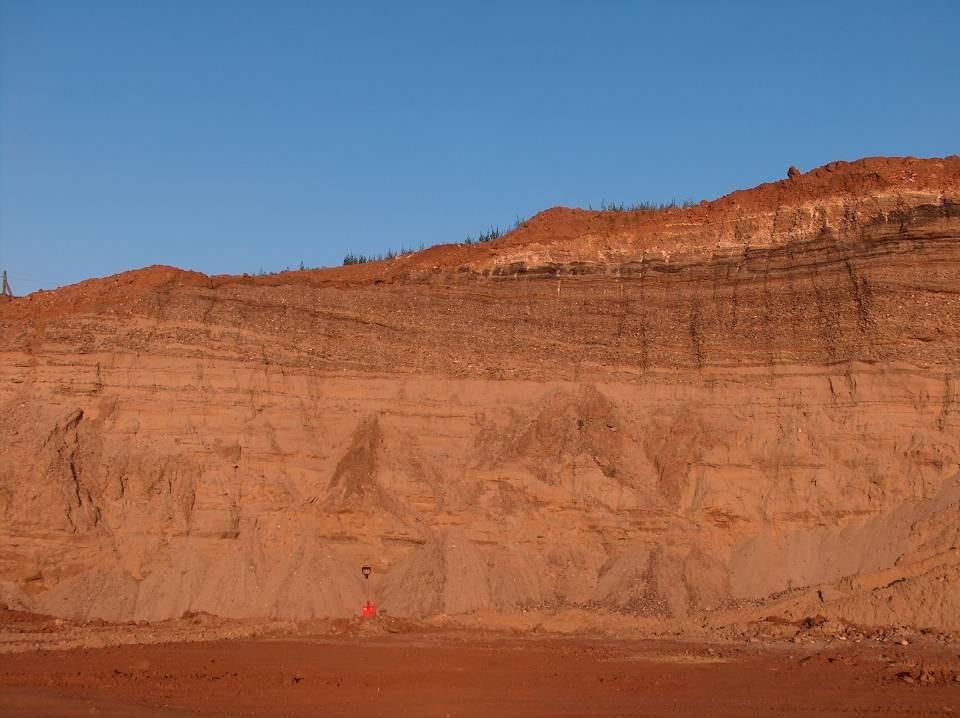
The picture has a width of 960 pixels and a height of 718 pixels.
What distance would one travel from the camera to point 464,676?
18.9 meters

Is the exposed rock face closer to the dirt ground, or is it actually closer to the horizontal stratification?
the horizontal stratification

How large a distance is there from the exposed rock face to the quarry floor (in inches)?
94.6

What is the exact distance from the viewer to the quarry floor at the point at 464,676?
54.5 feet

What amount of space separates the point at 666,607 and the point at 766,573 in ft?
7.41

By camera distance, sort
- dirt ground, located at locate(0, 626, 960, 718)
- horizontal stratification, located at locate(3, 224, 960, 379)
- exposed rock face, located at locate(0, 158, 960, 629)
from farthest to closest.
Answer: horizontal stratification, located at locate(3, 224, 960, 379)
exposed rock face, located at locate(0, 158, 960, 629)
dirt ground, located at locate(0, 626, 960, 718)

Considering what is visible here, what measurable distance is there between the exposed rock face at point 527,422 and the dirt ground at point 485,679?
313 cm

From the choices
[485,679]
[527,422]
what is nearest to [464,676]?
[485,679]

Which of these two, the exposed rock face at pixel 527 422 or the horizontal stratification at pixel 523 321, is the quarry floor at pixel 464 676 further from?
the horizontal stratification at pixel 523 321

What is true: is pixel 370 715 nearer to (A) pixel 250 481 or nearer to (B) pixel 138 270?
(A) pixel 250 481

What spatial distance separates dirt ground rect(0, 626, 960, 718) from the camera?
653 inches

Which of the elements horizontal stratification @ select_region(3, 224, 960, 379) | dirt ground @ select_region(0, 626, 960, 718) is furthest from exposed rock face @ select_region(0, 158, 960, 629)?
dirt ground @ select_region(0, 626, 960, 718)

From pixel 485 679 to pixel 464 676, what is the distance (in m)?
0.41

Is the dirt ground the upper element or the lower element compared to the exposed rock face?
lower

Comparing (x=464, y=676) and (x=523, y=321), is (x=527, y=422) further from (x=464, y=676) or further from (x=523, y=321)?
(x=464, y=676)
